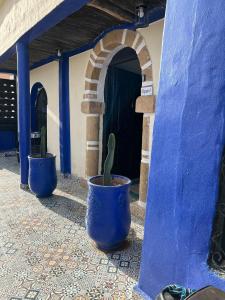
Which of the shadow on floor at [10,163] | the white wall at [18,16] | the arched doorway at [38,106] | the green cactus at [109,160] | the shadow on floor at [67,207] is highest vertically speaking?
the white wall at [18,16]

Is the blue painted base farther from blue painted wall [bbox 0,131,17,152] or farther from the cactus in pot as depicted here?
the cactus in pot

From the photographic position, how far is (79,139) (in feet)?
19.9

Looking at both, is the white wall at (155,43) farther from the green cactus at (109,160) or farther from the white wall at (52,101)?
the white wall at (52,101)

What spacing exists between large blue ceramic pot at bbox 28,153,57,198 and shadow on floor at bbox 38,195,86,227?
0.21m

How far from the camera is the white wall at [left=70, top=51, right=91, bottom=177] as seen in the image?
18.8 feet

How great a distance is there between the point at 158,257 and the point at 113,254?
109 cm

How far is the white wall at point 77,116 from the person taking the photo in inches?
225

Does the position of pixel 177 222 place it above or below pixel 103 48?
below

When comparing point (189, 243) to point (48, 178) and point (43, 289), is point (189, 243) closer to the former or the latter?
point (43, 289)

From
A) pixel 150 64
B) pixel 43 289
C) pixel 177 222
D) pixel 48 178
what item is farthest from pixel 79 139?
pixel 177 222

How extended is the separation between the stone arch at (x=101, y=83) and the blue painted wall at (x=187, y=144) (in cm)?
199

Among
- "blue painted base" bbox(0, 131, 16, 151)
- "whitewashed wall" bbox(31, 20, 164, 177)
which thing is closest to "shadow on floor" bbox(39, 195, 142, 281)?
"whitewashed wall" bbox(31, 20, 164, 177)

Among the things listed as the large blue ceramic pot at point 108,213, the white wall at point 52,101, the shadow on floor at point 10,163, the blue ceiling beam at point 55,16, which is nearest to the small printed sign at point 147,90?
the blue ceiling beam at point 55,16

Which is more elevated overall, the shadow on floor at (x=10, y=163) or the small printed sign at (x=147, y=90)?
the small printed sign at (x=147, y=90)
